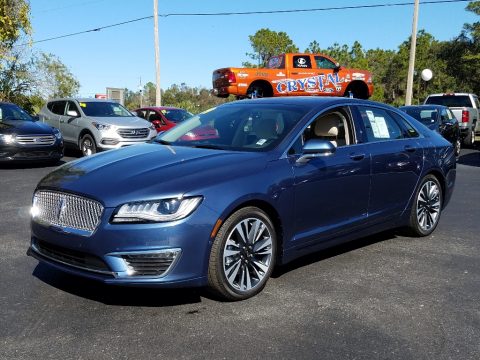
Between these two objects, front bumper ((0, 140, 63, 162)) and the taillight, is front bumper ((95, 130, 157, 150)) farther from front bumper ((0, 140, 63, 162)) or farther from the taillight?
the taillight

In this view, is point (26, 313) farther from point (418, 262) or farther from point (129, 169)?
point (418, 262)

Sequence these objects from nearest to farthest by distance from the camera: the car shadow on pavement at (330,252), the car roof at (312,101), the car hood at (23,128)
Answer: the car shadow on pavement at (330,252), the car roof at (312,101), the car hood at (23,128)

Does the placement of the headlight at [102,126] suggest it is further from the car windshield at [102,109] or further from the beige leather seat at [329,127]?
the beige leather seat at [329,127]

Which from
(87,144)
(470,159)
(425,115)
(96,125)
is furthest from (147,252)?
(470,159)

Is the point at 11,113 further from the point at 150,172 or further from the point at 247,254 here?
the point at 247,254

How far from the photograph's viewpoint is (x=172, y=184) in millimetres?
3643

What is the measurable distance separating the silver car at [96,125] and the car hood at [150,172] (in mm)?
9180

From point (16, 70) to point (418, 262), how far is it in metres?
32.3

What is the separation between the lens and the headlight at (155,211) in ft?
11.5

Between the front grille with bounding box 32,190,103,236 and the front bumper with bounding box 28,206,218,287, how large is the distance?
0.08 metres

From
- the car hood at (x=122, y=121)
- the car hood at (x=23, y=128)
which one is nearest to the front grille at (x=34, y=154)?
the car hood at (x=23, y=128)

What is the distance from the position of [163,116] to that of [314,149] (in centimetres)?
1316

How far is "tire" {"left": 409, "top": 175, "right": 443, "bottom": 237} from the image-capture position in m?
5.84

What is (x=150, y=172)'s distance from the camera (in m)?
3.84
